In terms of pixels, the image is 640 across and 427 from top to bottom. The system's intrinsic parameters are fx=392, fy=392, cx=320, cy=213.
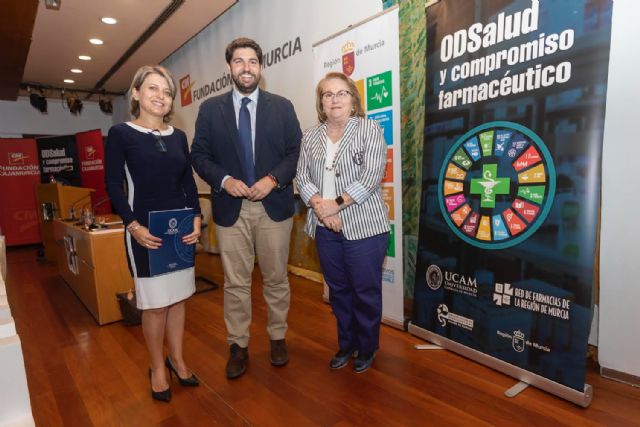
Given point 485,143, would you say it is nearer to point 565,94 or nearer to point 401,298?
point 565,94

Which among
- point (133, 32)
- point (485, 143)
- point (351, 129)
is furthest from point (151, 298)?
point (133, 32)

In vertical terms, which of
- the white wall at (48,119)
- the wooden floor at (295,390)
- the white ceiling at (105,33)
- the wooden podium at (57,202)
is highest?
the white ceiling at (105,33)

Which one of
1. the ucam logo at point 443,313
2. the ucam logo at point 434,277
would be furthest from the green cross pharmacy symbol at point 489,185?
the ucam logo at point 443,313

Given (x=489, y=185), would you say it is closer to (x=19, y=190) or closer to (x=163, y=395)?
(x=163, y=395)

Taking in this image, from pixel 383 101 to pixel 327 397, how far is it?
1.82 metres

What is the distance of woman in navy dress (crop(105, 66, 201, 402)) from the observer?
5.51 feet

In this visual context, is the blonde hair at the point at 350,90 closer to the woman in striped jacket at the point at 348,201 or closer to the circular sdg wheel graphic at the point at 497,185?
the woman in striped jacket at the point at 348,201

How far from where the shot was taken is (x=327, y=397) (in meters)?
1.86

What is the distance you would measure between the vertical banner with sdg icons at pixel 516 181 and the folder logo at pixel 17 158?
7417 mm

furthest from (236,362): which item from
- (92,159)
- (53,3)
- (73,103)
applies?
(73,103)

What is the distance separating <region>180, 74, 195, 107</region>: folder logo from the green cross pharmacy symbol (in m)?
5.06

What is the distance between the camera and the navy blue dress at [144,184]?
167 centimetres

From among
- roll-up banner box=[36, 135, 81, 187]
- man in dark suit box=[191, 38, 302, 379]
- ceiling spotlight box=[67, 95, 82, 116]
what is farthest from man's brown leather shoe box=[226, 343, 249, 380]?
ceiling spotlight box=[67, 95, 82, 116]

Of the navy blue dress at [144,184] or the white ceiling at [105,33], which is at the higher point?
the white ceiling at [105,33]
